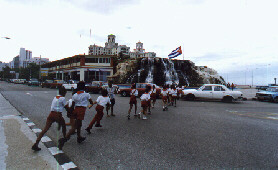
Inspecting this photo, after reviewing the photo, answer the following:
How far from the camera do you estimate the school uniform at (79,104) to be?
4918mm

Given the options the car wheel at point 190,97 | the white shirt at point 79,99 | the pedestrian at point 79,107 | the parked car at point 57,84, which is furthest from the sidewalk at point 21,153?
the parked car at point 57,84

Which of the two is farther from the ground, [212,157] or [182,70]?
[182,70]

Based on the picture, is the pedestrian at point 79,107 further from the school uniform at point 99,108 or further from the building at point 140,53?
the building at point 140,53

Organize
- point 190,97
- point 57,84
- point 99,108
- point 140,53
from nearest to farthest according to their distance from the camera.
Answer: point 99,108
point 190,97
point 57,84
point 140,53

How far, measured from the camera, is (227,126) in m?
6.96

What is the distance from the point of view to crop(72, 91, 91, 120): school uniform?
4.92 metres

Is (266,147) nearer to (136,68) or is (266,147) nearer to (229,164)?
(229,164)

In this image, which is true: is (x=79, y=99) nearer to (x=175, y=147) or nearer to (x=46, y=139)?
(x=46, y=139)

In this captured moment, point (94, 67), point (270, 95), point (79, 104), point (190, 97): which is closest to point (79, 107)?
point (79, 104)

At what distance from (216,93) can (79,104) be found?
14.2 m

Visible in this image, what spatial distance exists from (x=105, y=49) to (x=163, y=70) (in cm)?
9847

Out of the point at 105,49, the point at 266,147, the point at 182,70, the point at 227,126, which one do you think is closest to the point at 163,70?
the point at 182,70

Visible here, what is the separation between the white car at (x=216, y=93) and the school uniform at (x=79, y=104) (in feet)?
44.7

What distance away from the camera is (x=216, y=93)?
16.5 metres
